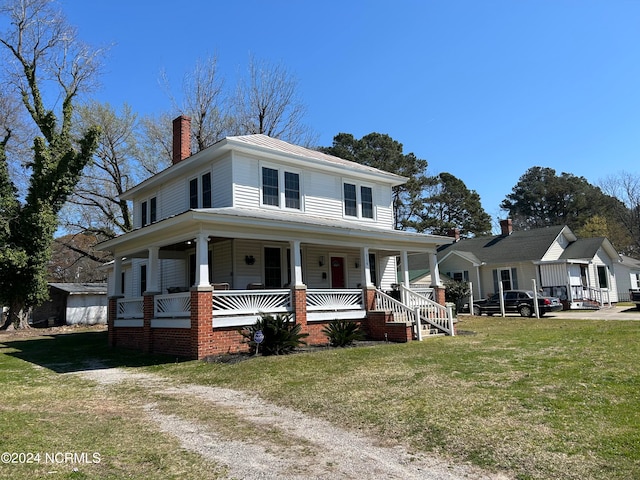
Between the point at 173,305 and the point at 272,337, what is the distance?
348 centimetres

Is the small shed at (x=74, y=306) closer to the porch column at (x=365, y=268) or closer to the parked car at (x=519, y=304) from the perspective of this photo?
the porch column at (x=365, y=268)

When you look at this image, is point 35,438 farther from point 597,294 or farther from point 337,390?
point 597,294

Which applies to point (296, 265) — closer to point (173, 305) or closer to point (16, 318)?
point (173, 305)

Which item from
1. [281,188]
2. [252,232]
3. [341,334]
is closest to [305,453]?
[341,334]

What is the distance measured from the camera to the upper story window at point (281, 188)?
17.4m

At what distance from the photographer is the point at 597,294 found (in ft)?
109

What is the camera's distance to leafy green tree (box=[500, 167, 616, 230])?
61.8 metres

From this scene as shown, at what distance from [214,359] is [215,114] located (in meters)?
25.7

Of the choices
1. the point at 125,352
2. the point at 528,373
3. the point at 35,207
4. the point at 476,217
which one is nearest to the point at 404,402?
the point at 528,373

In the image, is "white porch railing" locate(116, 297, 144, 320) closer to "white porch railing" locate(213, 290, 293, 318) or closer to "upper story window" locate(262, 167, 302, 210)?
"white porch railing" locate(213, 290, 293, 318)

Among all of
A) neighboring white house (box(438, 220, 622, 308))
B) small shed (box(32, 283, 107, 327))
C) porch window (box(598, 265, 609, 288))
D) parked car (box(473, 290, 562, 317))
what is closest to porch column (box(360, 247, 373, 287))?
parked car (box(473, 290, 562, 317))

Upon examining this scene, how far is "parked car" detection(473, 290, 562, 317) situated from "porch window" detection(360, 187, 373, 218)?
36.7 feet

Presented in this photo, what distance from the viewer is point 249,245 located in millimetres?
17250

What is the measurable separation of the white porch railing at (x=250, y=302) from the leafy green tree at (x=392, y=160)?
34.0 meters
